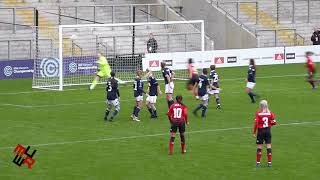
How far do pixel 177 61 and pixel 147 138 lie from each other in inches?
878

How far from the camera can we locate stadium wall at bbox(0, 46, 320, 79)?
177 ft

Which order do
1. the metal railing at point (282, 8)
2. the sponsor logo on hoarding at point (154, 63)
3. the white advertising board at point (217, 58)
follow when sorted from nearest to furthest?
the sponsor logo on hoarding at point (154, 63), the white advertising board at point (217, 58), the metal railing at point (282, 8)

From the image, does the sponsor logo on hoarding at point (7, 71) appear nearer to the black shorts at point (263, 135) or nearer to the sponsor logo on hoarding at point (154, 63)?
the sponsor logo on hoarding at point (154, 63)

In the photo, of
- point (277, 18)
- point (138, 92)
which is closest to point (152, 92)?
point (138, 92)

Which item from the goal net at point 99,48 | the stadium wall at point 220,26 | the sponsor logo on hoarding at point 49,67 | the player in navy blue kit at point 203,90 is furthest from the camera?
the stadium wall at point 220,26

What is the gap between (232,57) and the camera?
6166cm

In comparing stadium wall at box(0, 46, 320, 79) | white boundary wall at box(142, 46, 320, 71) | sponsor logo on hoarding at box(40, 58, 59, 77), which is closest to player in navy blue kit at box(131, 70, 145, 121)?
sponsor logo on hoarding at box(40, 58, 59, 77)

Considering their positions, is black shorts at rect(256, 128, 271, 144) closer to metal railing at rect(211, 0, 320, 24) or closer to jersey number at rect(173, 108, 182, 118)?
jersey number at rect(173, 108, 182, 118)

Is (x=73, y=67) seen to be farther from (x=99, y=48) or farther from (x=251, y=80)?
(x=251, y=80)

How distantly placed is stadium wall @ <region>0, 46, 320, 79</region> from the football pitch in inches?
146

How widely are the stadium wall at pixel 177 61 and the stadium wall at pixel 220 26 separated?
5.34 meters

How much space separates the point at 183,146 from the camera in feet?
102

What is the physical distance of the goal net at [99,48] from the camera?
5175cm

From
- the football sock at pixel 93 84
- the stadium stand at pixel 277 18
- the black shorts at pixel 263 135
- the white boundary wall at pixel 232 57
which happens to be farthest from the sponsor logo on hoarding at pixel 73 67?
the black shorts at pixel 263 135
